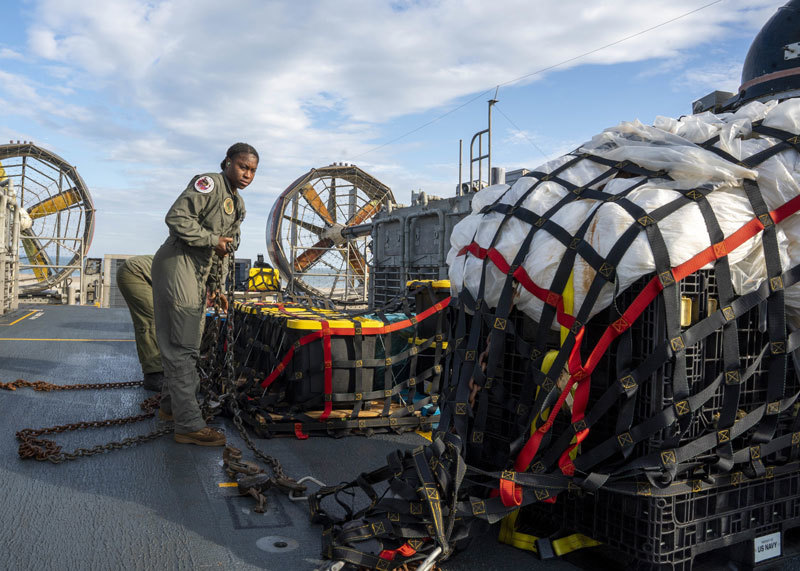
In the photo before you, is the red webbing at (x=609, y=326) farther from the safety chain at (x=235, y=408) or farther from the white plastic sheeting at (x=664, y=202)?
the safety chain at (x=235, y=408)

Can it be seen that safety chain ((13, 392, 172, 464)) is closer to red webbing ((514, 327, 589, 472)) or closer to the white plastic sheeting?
the white plastic sheeting


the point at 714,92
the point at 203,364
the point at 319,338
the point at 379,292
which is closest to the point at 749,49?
the point at 714,92

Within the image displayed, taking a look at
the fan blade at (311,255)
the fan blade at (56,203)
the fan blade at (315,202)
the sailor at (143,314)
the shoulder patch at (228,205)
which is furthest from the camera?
the fan blade at (311,255)

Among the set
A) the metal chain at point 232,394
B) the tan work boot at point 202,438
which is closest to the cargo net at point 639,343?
the metal chain at point 232,394

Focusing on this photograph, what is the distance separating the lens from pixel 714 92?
4926mm

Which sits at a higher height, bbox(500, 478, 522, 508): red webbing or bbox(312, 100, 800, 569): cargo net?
bbox(312, 100, 800, 569): cargo net

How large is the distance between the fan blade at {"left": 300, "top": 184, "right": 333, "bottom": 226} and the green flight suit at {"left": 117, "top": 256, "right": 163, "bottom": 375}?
1839 centimetres

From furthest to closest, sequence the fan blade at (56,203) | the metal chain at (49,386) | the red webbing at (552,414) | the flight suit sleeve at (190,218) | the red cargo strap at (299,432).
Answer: the fan blade at (56,203), the metal chain at (49,386), the red cargo strap at (299,432), the flight suit sleeve at (190,218), the red webbing at (552,414)

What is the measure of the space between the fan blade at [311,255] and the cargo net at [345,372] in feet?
64.6

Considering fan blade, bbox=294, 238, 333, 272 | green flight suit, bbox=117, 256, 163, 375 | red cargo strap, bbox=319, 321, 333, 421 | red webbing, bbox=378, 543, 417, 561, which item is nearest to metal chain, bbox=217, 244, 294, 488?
red cargo strap, bbox=319, 321, 333, 421

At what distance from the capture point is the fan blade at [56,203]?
23.7 metres

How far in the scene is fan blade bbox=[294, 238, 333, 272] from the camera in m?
24.5

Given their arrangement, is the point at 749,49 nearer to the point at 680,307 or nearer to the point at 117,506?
the point at 680,307

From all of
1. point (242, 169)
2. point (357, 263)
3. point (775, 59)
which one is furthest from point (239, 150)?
point (357, 263)
